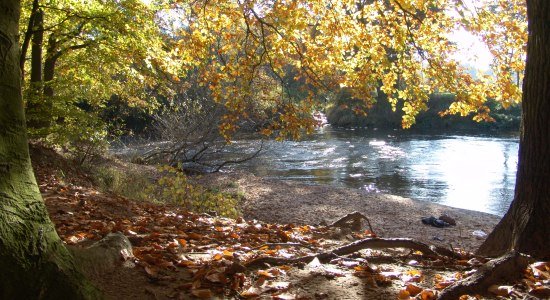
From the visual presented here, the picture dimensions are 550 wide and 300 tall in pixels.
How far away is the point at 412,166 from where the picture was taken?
22.3 metres

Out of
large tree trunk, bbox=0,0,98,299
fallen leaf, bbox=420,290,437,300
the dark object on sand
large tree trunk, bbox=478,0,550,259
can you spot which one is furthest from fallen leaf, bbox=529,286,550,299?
the dark object on sand

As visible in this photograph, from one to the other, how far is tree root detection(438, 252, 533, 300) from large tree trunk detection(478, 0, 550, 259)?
1222 mm

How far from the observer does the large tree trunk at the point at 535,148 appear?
4539 millimetres

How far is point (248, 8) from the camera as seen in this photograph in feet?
28.3

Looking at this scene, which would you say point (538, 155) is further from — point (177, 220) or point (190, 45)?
point (190, 45)

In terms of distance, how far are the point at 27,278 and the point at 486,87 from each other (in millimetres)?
7592

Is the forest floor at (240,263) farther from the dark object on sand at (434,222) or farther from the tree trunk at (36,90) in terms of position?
the dark object on sand at (434,222)

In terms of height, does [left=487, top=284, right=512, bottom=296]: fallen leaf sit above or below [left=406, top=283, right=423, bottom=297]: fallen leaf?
above

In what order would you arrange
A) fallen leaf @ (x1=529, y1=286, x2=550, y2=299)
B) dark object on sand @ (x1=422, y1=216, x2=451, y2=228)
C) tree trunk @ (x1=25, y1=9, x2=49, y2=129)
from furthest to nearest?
dark object on sand @ (x1=422, y1=216, x2=451, y2=228) → tree trunk @ (x1=25, y1=9, x2=49, y2=129) → fallen leaf @ (x1=529, y1=286, x2=550, y2=299)

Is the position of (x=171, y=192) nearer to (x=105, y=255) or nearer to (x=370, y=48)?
(x=370, y=48)

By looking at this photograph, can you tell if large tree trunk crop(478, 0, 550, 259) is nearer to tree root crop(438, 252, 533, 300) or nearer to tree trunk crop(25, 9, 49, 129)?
tree root crop(438, 252, 533, 300)

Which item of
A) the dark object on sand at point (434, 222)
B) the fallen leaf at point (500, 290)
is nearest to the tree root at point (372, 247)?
the fallen leaf at point (500, 290)

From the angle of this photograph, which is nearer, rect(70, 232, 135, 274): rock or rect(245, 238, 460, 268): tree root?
rect(70, 232, 135, 274): rock

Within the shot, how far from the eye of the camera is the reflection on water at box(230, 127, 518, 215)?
57.2 feet
